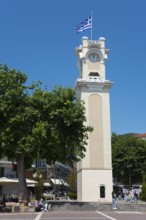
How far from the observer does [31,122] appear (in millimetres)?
34594

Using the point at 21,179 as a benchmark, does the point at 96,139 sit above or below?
above

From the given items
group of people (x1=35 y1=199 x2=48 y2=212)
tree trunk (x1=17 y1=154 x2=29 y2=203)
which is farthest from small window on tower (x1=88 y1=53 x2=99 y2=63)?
group of people (x1=35 y1=199 x2=48 y2=212)

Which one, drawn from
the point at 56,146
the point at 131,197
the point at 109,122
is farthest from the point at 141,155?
the point at 56,146

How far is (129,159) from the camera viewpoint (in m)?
66.9

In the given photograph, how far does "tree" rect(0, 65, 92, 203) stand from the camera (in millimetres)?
33531

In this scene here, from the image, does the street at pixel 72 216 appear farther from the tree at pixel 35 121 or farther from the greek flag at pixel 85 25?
the greek flag at pixel 85 25

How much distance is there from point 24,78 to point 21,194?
1057cm

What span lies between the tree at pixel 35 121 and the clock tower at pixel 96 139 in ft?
53.2

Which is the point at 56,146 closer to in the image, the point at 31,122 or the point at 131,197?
the point at 31,122

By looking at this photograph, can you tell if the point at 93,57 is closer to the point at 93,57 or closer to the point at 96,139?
the point at 93,57

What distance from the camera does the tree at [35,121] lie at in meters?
33.5

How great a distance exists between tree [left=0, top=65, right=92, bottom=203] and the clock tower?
1622 cm

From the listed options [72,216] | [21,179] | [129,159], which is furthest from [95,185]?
[72,216]

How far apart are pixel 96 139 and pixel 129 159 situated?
15748 mm
